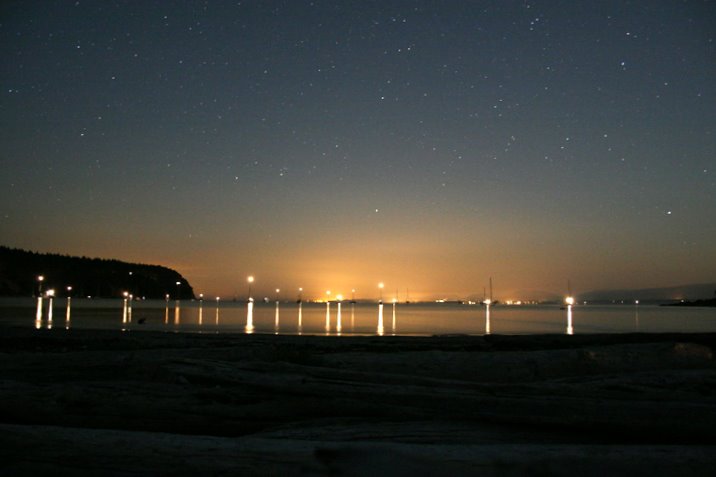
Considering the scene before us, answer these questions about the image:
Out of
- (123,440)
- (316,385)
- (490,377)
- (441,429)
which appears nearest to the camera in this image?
(123,440)

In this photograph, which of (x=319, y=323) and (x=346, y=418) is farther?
(x=319, y=323)

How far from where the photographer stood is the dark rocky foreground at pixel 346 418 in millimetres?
2986

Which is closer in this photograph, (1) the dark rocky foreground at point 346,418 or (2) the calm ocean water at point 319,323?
(1) the dark rocky foreground at point 346,418

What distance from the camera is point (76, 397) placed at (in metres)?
4.78

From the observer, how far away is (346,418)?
181 inches

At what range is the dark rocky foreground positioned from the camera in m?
2.99

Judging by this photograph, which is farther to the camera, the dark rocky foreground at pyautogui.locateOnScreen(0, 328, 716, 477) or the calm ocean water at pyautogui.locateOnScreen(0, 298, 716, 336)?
the calm ocean water at pyautogui.locateOnScreen(0, 298, 716, 336)

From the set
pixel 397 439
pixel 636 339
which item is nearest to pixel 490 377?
pixel 397 439

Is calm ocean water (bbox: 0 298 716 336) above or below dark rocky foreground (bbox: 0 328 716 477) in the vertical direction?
below

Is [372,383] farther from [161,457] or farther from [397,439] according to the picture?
[161,457]

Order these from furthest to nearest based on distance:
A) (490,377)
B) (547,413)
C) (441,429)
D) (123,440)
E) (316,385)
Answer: (490,377) < (316,385) < (547,413) < (441,429) < (123,440)

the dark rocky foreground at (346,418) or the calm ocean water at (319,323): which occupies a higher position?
the dark rocky foreground at (346,418)

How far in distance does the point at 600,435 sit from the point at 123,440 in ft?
12.0

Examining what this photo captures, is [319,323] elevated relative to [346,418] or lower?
lower
